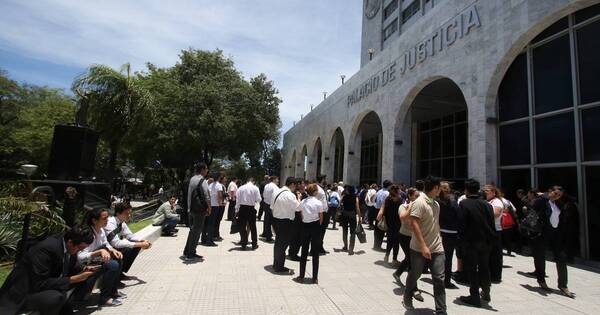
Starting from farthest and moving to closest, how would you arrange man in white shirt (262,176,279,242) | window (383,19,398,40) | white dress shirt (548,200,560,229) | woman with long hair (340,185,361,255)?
window (383,19,398,40), man in white shirt (262,176,279,242), woman with long hair (340,185,361,255), white dress shirt (548,200,560,229)

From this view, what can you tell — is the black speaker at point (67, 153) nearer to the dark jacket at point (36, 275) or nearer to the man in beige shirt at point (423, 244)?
the dark jacket at point (36, 275)

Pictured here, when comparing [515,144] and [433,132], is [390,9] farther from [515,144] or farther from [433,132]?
[515,144]

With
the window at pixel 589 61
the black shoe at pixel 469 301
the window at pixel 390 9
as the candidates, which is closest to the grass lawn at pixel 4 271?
the black shoe at pixel 469 301

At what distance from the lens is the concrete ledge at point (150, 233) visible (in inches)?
308

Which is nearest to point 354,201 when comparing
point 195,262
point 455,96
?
point 195,262

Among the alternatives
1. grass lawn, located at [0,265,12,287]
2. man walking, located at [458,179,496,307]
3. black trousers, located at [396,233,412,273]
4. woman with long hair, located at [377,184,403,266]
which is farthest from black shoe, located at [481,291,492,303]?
grass lawn, located at [0,265,12,287]

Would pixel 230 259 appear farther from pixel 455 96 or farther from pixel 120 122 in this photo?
pixel 455 96

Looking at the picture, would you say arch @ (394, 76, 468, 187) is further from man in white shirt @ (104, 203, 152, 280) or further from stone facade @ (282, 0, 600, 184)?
man in white shirt @ (104, 203, 152, 280)

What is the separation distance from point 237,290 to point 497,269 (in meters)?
4.73

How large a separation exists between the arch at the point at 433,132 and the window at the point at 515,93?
334cm

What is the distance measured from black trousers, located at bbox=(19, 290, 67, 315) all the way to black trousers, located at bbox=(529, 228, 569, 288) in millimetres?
6930

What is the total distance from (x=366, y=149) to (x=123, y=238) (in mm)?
25325

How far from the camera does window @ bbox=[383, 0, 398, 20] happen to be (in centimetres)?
3434

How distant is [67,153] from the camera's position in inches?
273
